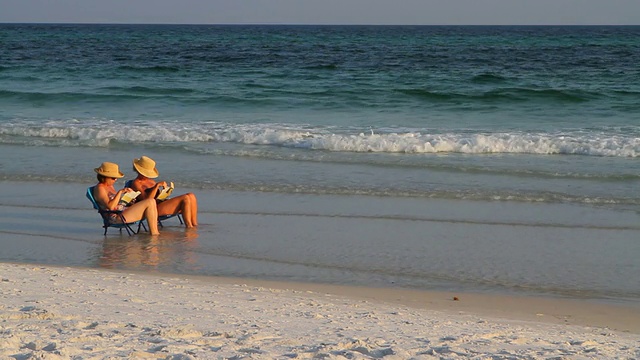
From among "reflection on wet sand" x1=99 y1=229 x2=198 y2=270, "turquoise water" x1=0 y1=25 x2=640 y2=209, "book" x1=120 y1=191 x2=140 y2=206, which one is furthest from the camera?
"turquoise water" x1=0 y1=25 x2=640 y2=209

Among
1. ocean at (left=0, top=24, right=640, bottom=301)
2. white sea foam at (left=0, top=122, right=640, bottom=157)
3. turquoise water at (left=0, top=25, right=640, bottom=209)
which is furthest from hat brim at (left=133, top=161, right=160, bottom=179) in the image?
white sea foam at (left=0, top=122, right=640, bottom=157)

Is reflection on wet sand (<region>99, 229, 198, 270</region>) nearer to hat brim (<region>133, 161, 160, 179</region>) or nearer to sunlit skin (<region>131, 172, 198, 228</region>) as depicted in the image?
sunlit skin (<region>131, 172, 198, 228</region>)

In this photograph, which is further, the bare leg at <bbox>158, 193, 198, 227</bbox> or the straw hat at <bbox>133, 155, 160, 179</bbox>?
the straw hat at <bbox>133, 155, 160, 179</bbox>

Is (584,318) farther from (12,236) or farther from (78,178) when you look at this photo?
(78,178)

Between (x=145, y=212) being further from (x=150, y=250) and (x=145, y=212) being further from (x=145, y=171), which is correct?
(x=150, y=250)

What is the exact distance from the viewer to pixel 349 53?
130 ft

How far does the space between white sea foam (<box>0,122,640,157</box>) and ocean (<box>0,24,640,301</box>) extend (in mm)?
45

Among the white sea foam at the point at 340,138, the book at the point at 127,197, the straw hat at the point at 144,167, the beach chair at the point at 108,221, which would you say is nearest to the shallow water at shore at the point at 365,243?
the beach chair at the point at 108,221

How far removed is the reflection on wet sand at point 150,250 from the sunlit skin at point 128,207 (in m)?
0.17

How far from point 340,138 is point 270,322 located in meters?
9.21

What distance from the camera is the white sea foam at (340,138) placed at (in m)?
13.7

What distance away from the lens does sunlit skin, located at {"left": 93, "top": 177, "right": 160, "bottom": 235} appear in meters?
8.53

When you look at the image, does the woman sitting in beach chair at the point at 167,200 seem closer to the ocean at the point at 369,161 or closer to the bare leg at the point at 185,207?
the bare leg at the point at 185,207

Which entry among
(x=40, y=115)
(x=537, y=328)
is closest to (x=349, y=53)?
(x=40, y=115)
